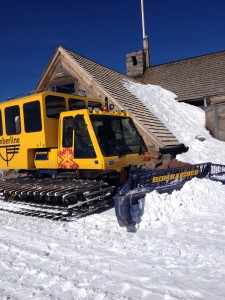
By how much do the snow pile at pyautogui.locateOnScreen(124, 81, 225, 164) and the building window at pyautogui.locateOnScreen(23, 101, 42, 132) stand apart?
6.48 m

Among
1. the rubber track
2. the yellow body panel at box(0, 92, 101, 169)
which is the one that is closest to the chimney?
the yellow body panel at box(0, 92, 101, 169)

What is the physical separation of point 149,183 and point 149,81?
1517 cm

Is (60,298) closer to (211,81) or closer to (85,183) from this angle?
(85,183)

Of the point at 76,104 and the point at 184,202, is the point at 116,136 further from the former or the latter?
the point at 184,202

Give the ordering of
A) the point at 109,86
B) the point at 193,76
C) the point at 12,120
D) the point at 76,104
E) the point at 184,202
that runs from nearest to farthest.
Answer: the point at 184,202 → the point at 12,120 → the point at 76,104 → the point at 109,86 → the point at 193,76

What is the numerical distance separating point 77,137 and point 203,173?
11.1 ft

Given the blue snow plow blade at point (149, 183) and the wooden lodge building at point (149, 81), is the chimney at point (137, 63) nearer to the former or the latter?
the wooden lodge building at point (149, 81)

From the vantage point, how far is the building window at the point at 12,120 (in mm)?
8125

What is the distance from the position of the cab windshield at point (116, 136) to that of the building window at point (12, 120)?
93.9 inches

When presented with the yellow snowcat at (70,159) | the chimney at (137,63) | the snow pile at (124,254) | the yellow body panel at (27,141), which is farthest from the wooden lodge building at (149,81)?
the snow pile at (124,254)

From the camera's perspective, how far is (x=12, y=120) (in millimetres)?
8281

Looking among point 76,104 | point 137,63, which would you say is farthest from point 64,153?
point 137,63

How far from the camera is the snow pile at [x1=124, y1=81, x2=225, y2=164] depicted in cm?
1245

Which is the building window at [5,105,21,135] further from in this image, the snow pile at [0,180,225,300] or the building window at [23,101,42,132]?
the snow pile at [0,180,225,300]
